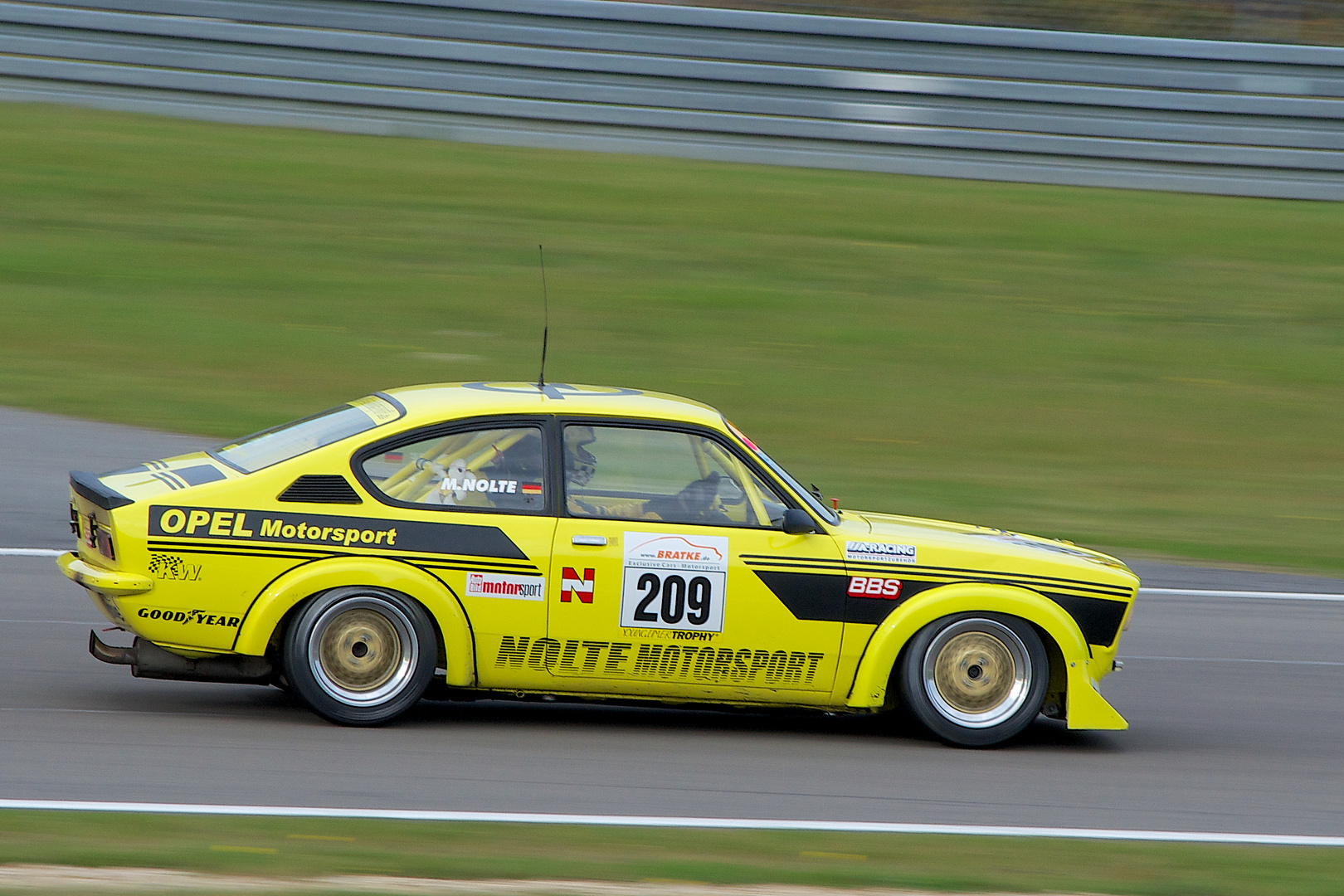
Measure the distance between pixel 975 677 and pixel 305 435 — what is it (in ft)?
10.1

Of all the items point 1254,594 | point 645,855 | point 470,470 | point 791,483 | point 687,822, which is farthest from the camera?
point 1254,594

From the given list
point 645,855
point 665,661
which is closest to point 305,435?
point 665,661

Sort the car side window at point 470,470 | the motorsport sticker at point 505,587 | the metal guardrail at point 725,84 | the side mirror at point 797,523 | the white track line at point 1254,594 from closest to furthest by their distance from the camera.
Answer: the motorsport sticker at point 505,587, the car side window at point 470,470, the side mirror at point 797,523, the white track line at point 1254,594, the metal guardrail at point 725,84

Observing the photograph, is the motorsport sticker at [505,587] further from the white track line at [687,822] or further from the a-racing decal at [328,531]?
the white track line at [687,822]

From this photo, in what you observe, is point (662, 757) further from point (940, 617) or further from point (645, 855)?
point (940, 617)

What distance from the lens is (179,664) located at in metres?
6.30

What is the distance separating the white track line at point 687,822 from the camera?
5504 millimetres

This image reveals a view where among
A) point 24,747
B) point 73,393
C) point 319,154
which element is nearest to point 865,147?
point 319,154

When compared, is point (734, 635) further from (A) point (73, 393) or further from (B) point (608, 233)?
(B) point (608, 233)

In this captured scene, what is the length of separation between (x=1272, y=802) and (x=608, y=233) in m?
11.3

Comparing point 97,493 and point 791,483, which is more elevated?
point 791,483

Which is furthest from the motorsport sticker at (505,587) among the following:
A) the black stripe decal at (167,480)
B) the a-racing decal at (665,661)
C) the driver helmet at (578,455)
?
the black stripe decal at (167,480)

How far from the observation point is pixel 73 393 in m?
12.4

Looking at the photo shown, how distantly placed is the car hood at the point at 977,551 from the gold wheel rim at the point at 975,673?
33cm
